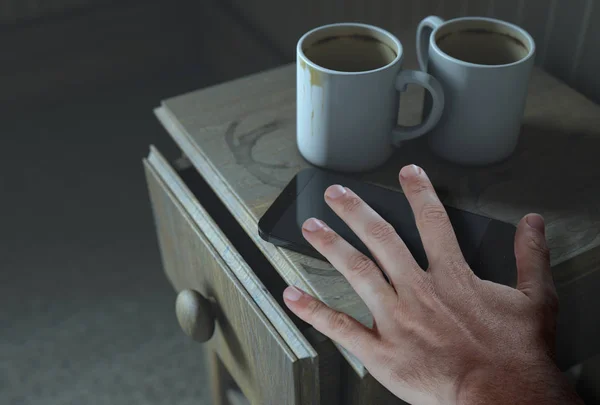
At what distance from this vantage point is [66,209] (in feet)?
4.94

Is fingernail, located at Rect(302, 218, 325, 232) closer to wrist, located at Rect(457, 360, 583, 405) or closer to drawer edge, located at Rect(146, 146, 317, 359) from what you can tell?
drawer edge, located at Rect(146, 146, 317, 359)

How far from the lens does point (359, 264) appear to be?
1.75 ft

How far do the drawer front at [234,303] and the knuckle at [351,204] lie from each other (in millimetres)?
99

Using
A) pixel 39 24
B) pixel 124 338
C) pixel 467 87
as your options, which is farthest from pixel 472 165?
pixel 39 24

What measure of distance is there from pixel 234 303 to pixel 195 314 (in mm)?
49

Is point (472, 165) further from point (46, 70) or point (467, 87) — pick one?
point (46, 70)

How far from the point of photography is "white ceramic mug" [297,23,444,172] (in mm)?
602

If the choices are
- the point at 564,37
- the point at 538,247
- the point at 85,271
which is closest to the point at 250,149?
the point at 538,247

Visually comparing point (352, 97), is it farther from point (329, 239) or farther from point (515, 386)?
point (515, 386)

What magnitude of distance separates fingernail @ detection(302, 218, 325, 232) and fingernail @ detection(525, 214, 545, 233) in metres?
0.18

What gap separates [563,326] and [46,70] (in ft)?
5.11

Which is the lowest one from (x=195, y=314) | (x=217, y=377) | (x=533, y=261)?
(x=217, y=377)

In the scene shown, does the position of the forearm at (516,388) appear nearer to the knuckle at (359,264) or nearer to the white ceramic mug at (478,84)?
the knuckle at (359,264)

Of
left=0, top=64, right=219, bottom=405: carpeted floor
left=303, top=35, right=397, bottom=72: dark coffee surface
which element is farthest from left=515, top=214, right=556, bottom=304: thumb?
left=0, top=64, right=219, bottom=405: carpeted floor
